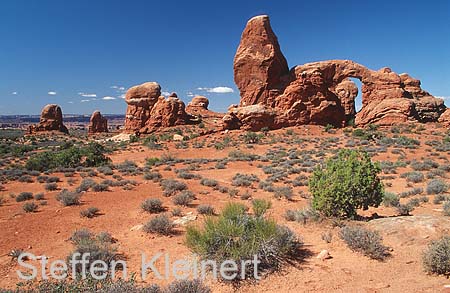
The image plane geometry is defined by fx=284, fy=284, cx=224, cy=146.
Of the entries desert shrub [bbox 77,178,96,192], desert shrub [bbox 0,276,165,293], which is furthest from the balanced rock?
desert shrub [bbox 0,276,165,293]

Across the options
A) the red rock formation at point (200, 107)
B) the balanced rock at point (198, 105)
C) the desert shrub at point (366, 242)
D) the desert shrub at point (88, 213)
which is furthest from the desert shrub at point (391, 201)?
the balanced rock at point (198, 105)

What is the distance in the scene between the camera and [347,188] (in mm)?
6699

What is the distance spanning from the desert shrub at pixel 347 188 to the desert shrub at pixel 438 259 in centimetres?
230

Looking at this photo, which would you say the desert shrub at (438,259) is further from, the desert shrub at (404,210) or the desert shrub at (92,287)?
the desert shrub at (92,287)

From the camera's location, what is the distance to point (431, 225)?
582 centimetres

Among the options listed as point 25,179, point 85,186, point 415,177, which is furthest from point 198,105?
point 415,177

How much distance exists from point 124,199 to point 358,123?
105ft

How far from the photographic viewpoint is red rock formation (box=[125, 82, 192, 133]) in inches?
1581

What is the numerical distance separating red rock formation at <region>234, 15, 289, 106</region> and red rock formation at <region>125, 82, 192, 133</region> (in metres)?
9.71

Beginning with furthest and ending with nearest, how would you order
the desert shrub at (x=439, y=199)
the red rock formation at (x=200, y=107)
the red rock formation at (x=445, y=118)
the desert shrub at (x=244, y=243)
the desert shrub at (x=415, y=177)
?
the red rock formation at (x=200, y=107) → the red rock formation at (x=445, y=118) → the desert shrub at (x=415, y=177) → the desert shrub at (x=439, y=199) → the desert shrub at (x=244, y=243)

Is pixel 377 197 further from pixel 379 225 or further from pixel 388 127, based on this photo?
pixel 388 127

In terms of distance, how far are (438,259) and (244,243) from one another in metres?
2.95

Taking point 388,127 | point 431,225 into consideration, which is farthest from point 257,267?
point 388,127

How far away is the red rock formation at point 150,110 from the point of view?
40.2m
